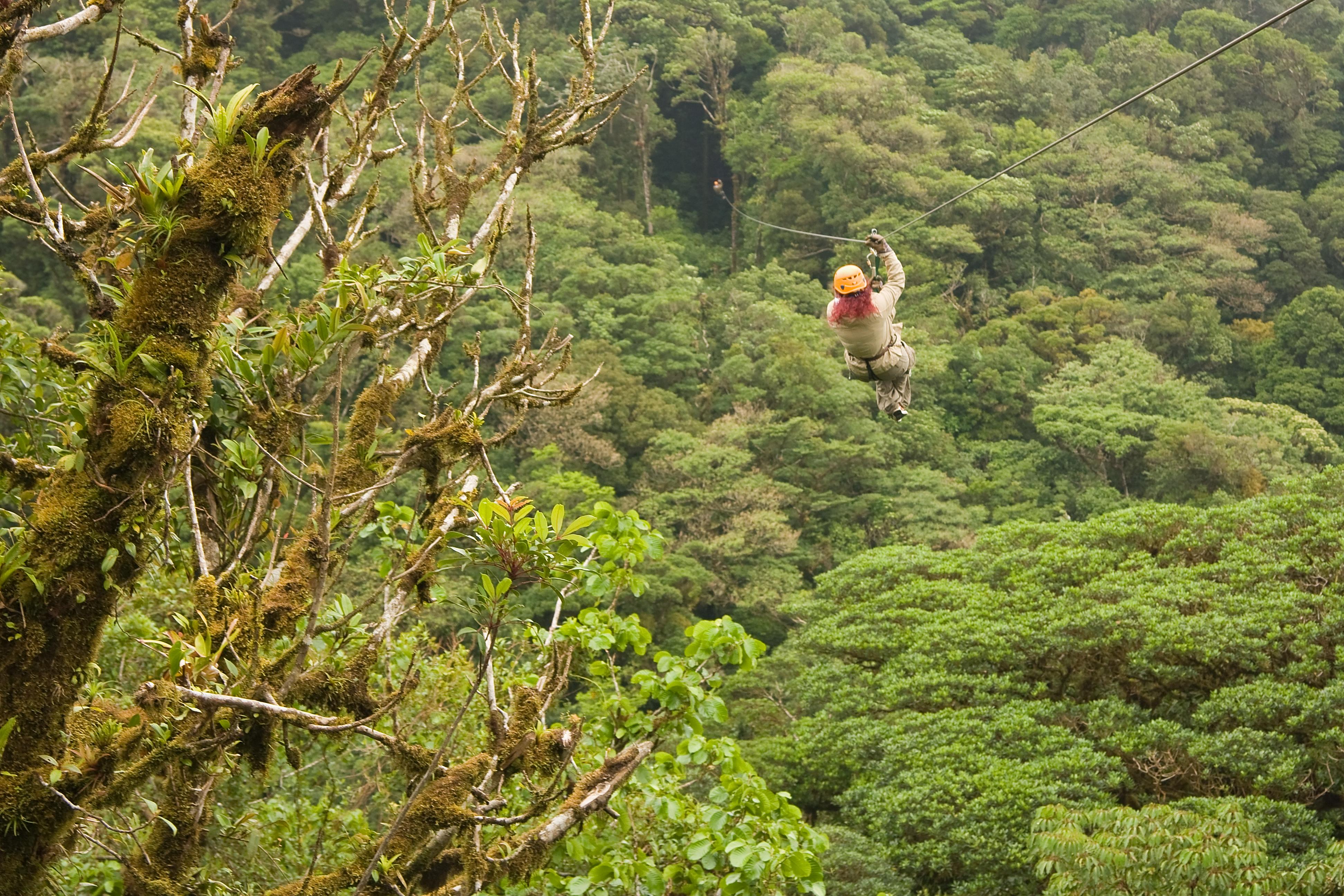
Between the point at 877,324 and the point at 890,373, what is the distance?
537 millimetres

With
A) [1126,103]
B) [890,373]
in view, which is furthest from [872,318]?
[1126,103]

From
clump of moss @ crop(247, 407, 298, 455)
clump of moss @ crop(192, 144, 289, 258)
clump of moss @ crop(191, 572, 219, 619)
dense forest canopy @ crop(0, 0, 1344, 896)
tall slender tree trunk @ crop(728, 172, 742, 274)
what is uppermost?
clump of moss @ crop(192, 144, 289, 258)

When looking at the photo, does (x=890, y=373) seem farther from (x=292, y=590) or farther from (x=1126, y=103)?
(x=292, y=590)

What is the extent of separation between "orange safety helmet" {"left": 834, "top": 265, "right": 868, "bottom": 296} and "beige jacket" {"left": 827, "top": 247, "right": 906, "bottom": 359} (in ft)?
0.29

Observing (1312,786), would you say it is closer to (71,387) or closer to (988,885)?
(988,885)

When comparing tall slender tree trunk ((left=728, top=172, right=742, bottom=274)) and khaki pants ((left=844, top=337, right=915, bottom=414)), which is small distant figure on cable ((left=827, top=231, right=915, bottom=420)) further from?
tall slender tree trunk ((left=728, top=172, right=742, bottom=274))

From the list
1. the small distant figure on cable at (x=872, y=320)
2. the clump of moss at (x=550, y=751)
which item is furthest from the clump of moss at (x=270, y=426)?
the small distant figure on cable at (x=872, y=320)

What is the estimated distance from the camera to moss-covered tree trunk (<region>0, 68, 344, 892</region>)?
5.21ft

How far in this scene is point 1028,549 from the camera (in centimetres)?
1077

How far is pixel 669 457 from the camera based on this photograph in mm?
16250

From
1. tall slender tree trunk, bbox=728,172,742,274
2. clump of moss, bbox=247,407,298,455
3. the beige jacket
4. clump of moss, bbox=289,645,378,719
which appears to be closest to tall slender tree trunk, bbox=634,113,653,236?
tall slender tree trunk, bbox=728,172,742,274

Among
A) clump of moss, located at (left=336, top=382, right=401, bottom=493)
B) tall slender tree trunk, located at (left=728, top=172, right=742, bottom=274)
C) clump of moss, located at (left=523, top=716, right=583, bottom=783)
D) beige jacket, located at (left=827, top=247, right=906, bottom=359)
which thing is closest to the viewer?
clump of moss, located at (left=523, top=716, right=583, bottom=783)

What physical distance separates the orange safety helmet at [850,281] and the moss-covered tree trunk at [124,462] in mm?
2795

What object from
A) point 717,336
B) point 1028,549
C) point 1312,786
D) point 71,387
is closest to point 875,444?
point 717,336
